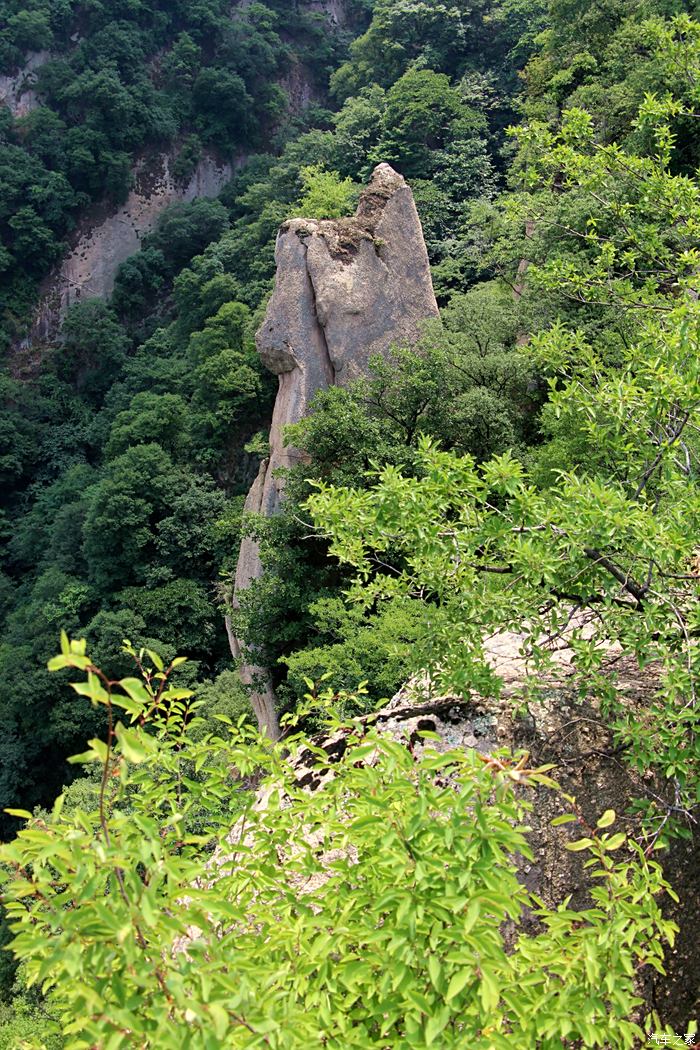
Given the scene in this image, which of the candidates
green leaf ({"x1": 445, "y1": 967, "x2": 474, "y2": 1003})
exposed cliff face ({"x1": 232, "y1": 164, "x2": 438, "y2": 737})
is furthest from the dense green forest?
exposed cliff face ({"x1": 232, "y1": 164, "x2": 438, "y2": 737})

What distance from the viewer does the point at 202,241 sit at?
3838 centimetres

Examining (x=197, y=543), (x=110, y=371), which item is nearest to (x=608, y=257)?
(x=197, y=543)

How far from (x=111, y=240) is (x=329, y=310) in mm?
27820

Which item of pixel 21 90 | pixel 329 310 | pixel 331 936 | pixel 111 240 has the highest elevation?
pixel 21 90

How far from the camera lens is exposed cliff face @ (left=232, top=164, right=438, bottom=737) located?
55.9 feet

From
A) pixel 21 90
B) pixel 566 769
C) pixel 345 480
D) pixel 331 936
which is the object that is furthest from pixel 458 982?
pixel 21 90

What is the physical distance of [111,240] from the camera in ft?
131

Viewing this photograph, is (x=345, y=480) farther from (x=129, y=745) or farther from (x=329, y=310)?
(x=129, y=745)

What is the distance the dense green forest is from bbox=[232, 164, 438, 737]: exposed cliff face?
1271mm

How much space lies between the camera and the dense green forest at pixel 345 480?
7.91ft

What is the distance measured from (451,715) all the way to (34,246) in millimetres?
39139

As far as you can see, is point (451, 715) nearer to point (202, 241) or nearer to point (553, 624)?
point (553, 624)

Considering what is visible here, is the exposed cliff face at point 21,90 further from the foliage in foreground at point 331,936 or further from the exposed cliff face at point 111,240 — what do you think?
the foliage in foreground at point 331,936

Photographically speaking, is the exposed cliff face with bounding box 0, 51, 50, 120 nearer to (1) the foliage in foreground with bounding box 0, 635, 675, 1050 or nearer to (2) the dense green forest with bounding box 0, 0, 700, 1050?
(2) the dense green forest with bounding box 0, 0, 700, 1050
